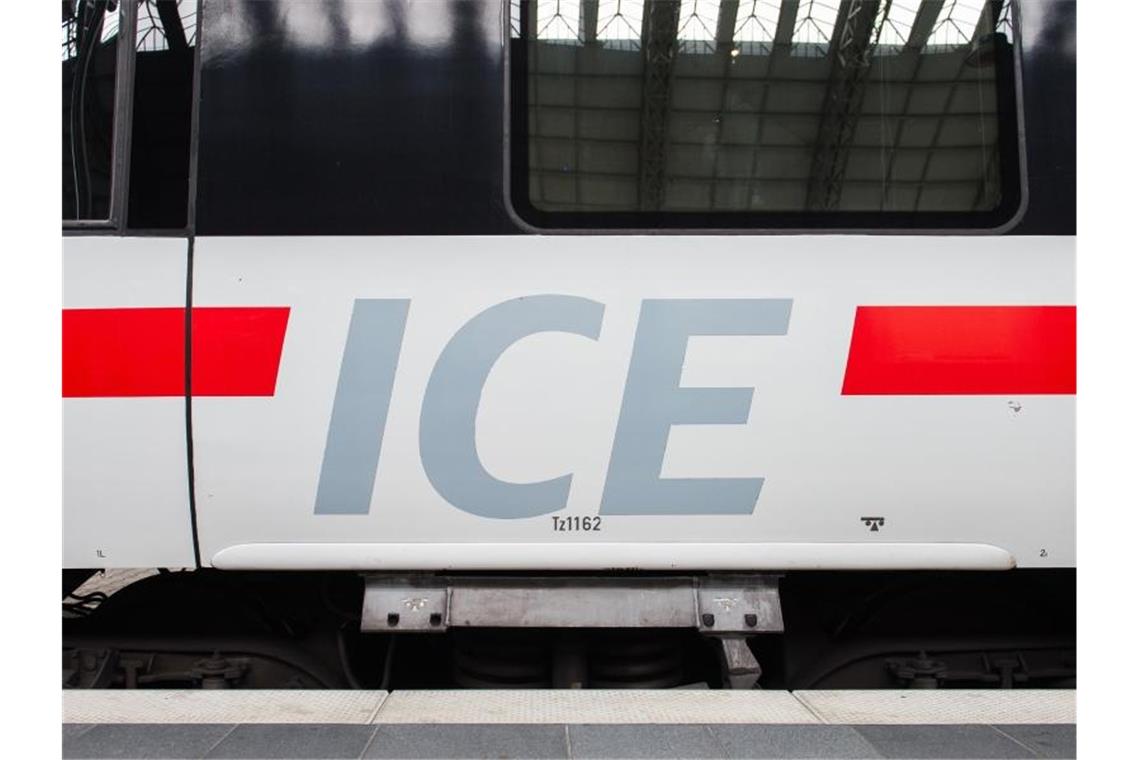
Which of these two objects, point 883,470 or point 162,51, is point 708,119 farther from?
point 162,51

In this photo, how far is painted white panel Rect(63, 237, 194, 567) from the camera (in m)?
2.74

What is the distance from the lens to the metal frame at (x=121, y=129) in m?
2.78

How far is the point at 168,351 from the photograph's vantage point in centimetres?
274

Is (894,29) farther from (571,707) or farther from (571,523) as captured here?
(571,707)

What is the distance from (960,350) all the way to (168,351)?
2614 millimetres

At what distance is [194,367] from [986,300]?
2.62m

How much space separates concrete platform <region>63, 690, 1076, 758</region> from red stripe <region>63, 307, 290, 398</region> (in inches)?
39.8

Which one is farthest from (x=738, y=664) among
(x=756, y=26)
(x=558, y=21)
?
(x=558, y=21)

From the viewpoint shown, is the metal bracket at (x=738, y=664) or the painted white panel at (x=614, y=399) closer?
the painted white panel at (x=614, y=399)

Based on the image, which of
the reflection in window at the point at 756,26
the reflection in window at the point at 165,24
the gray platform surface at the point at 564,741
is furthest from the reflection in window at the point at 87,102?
the reflection in window at the point at 756,26

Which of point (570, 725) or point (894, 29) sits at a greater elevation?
point (894, 29)

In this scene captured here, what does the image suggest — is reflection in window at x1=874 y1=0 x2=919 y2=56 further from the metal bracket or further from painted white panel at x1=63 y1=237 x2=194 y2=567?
painted white panel at x1=63 y1=237 x2=194 y2=567

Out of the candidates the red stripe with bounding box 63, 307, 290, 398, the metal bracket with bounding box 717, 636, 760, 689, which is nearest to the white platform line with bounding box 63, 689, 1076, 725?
the metal bracket with bounding box 717, 636, 760, 689

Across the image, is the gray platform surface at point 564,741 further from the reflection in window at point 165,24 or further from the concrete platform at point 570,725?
the reflection in window at point 165,24
